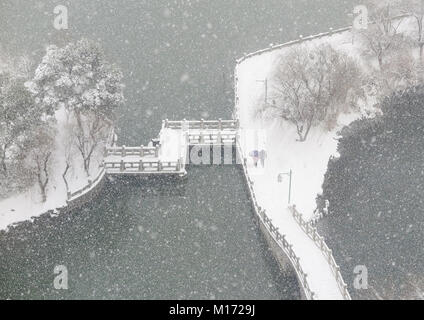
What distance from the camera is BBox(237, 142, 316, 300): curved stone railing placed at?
1799 inches

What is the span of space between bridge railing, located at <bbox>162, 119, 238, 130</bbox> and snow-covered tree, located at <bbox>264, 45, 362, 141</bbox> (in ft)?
11.8

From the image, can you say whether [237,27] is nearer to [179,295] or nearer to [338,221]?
[338,221]

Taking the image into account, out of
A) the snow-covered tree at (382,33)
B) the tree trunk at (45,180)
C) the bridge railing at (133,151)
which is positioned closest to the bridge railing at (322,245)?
the bridge railing at (133,151)

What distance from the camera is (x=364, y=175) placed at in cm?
5969

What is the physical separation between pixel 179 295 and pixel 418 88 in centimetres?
3402

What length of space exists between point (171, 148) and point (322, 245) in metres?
18.9

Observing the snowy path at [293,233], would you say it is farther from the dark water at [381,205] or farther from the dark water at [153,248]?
the dark water at [381,205]

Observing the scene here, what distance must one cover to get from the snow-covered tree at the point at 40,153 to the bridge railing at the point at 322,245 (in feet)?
65.6

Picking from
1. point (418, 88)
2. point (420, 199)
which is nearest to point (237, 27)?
point (418, 88)

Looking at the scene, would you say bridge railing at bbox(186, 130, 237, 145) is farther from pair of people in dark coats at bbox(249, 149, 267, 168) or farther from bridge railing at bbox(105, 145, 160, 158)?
bridge railing at bbox(105, 145, 160, 158)

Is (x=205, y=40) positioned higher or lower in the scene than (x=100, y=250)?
higher

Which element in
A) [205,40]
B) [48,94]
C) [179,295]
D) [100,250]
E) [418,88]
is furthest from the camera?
[205,40]

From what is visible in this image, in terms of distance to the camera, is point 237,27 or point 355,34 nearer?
point 355,34

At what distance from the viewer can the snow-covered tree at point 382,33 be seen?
6881 cm
